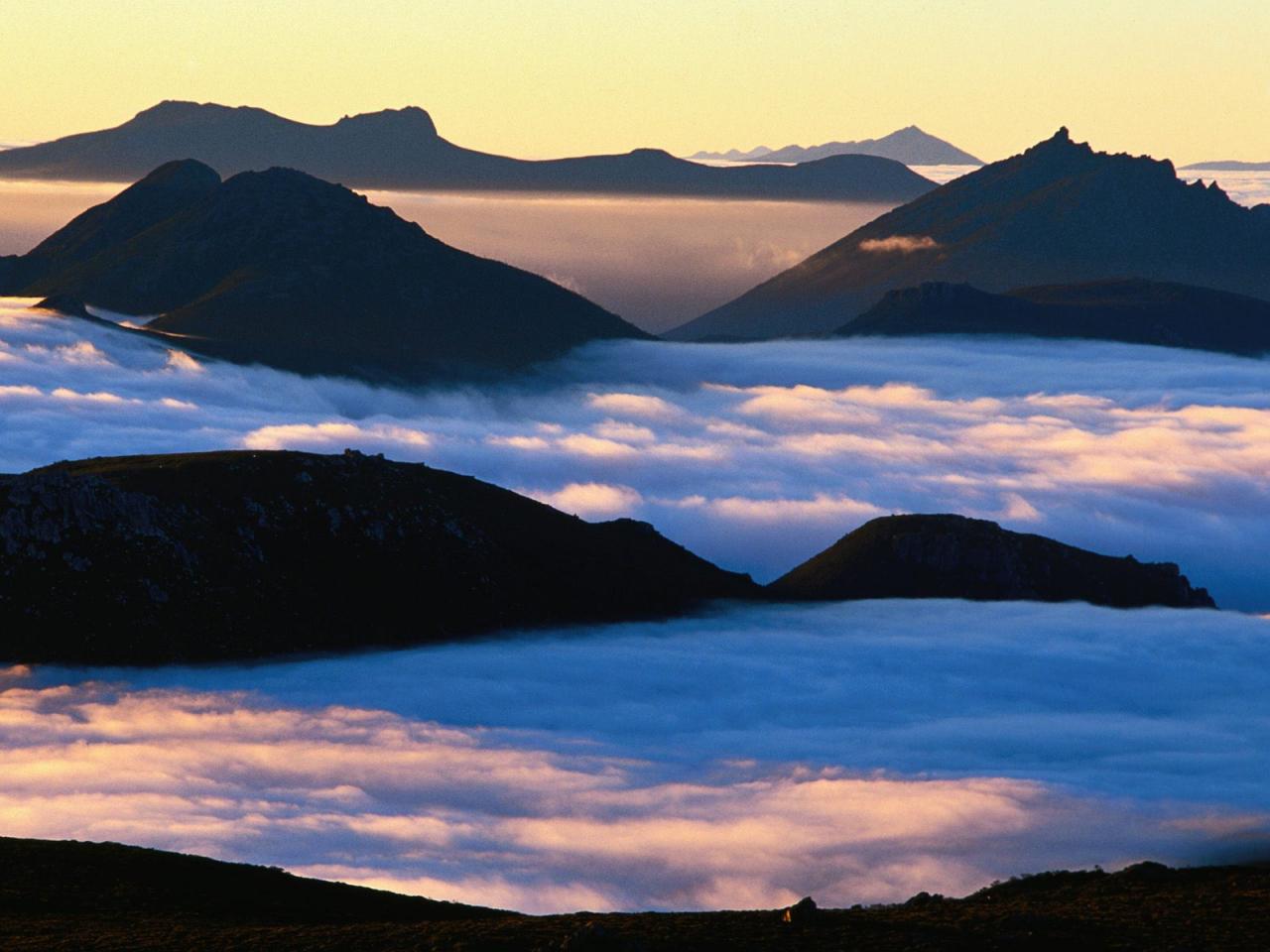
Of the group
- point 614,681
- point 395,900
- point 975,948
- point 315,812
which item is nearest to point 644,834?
point 315,812

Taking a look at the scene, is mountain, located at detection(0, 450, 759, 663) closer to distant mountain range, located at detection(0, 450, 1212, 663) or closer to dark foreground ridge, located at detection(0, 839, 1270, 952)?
distant mountain range, located at detection(0, 450, 1212, 663)

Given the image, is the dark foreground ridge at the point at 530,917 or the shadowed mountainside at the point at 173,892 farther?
the shadowed mountainside at the point at 173,892

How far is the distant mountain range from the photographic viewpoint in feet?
538

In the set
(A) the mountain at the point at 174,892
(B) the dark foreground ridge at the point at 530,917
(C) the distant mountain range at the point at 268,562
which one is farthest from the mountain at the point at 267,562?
(B) the dark foreground ridge at the point at 530,917

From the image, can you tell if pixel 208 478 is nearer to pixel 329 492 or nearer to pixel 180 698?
pixel 329 492

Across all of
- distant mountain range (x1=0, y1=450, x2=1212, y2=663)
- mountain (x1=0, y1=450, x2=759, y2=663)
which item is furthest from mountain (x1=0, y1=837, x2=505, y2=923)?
distant mountain range (x1=0, y1=450, x2=1212, y2=663)

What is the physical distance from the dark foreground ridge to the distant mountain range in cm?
7711

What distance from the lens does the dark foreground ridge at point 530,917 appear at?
66.5 meters

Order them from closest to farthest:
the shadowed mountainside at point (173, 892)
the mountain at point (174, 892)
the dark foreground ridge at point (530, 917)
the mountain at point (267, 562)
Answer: the dark foreground ridge at point (530, 917) < the mountain at point (174, 892) < the shadowed mountainside at point (173, 892) < the mountain at point (267, 562)

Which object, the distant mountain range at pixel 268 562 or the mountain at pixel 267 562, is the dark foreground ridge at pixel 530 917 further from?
the distant mountain range at pixel 268 562

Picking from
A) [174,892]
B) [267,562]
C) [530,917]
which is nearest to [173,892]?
[174,892]

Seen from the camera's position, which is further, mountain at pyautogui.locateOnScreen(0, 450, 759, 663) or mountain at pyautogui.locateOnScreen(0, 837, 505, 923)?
mountain at pyautogui.locateOnScreen(0, 450, 759, 663)

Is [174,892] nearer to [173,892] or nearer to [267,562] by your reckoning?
[173,892]

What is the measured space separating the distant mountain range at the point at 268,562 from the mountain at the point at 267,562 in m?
0.15
